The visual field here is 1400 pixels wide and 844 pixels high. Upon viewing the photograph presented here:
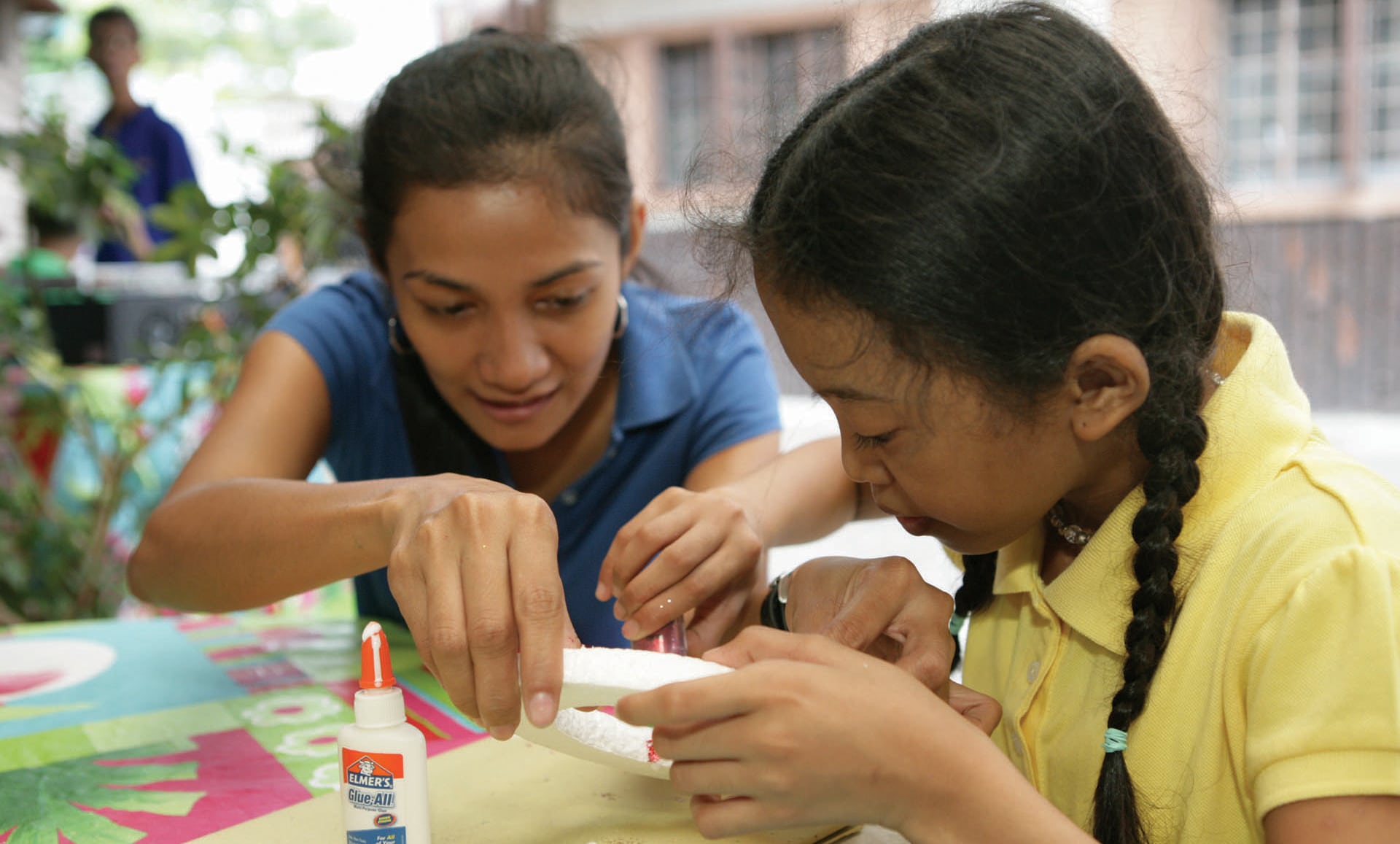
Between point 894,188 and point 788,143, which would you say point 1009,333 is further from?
point 788,143

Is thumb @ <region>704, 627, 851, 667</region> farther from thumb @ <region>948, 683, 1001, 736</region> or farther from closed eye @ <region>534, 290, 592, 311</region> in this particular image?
closed eye @ <region>534, 290, 592, 311</region>

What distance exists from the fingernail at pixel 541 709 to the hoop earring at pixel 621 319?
0.74 m

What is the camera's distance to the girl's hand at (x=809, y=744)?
0.67m

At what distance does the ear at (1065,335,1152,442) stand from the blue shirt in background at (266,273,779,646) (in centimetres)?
72

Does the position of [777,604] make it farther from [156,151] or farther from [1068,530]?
[156,151]

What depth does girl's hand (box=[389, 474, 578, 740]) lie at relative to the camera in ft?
2.51

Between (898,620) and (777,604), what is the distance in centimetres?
20

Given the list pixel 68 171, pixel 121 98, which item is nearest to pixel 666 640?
pixel 68 171

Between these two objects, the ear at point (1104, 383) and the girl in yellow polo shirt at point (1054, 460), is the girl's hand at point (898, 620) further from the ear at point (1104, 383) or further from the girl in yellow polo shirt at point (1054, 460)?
the ear at point (1104, 383)

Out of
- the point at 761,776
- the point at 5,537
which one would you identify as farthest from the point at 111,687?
the point at 5,537

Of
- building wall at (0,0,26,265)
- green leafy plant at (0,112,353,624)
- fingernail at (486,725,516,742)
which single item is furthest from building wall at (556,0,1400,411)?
building wall at (0,0,26,265)

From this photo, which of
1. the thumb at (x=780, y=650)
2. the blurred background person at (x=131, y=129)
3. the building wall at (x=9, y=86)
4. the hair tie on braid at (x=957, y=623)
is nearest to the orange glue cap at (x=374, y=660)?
Result: the thumb at (x=780, y=650)

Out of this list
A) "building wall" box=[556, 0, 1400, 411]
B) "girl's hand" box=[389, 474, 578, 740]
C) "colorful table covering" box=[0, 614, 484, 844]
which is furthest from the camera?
"building wall" box=[556, 0, 1400, 411]

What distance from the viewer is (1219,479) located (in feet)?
2.70
